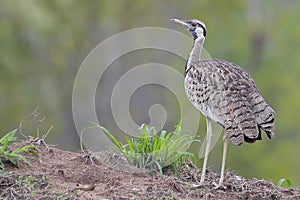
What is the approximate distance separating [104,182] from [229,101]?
4.41 feet

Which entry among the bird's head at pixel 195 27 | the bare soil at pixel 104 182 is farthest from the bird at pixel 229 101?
the bird's head at pixel 195 27

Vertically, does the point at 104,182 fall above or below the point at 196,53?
below

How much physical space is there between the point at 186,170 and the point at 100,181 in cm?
103

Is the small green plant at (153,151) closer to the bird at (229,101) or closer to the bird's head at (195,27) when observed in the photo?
the bird at (229,101)

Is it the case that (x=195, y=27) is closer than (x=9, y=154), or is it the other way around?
(x=9, y=154)

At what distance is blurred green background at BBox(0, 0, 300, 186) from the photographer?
26.6 meters

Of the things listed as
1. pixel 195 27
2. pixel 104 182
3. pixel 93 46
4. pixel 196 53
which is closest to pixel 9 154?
pixel 104 182

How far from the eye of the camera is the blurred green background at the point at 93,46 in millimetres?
26641

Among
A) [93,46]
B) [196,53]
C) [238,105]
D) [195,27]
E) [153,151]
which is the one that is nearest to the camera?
[238,105]

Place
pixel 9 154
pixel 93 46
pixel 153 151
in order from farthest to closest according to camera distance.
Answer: pixel 93 46 < pixel 153 151 < pixel 9 154

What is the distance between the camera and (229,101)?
21.6 feet

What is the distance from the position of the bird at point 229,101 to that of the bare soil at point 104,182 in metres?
0.23

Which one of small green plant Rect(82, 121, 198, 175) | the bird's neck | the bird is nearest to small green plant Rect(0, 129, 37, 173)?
small green plant Rect(82, 121, 198, 175)

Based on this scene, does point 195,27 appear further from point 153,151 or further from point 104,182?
point 104,182
